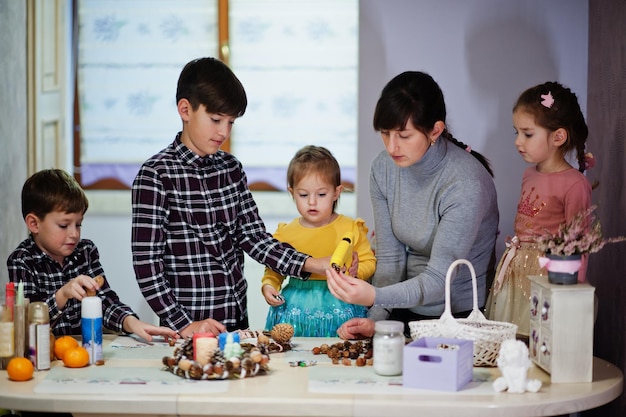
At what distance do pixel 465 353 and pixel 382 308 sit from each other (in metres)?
0.65

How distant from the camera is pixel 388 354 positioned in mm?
1928

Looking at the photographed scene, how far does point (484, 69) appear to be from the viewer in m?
3.14

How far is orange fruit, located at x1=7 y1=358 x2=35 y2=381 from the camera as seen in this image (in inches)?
75.9

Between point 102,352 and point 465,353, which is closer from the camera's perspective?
point 465,353

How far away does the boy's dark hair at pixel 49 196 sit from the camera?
252cm

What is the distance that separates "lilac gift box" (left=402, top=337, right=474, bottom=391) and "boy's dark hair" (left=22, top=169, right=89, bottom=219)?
1.20 metres

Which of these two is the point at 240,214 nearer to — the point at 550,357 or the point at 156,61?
the point at 550,357

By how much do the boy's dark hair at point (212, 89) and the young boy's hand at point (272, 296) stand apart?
54 cm

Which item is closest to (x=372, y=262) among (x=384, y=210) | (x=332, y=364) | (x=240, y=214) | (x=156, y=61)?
(x=384, y=210)

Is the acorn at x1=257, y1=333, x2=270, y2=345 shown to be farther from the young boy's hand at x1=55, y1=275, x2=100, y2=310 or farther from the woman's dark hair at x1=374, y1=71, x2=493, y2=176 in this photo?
the woman's dark hair at x1=374, y1=71, x2=493, y2=176

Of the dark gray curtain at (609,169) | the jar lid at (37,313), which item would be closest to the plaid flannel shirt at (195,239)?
the jar lid at (37,313)

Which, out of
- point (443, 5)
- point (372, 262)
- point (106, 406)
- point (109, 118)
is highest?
point (443, 5)

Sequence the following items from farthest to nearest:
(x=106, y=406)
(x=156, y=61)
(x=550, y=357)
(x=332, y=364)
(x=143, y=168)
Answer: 1. (x=156, y=61)
2. (x=143, y=168)
3. (x=332, y=364)
4. (x=550, y=357)
5. (x=106, y=406)

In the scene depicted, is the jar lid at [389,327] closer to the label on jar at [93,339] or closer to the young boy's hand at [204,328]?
the young boy's hand at [204,328]
